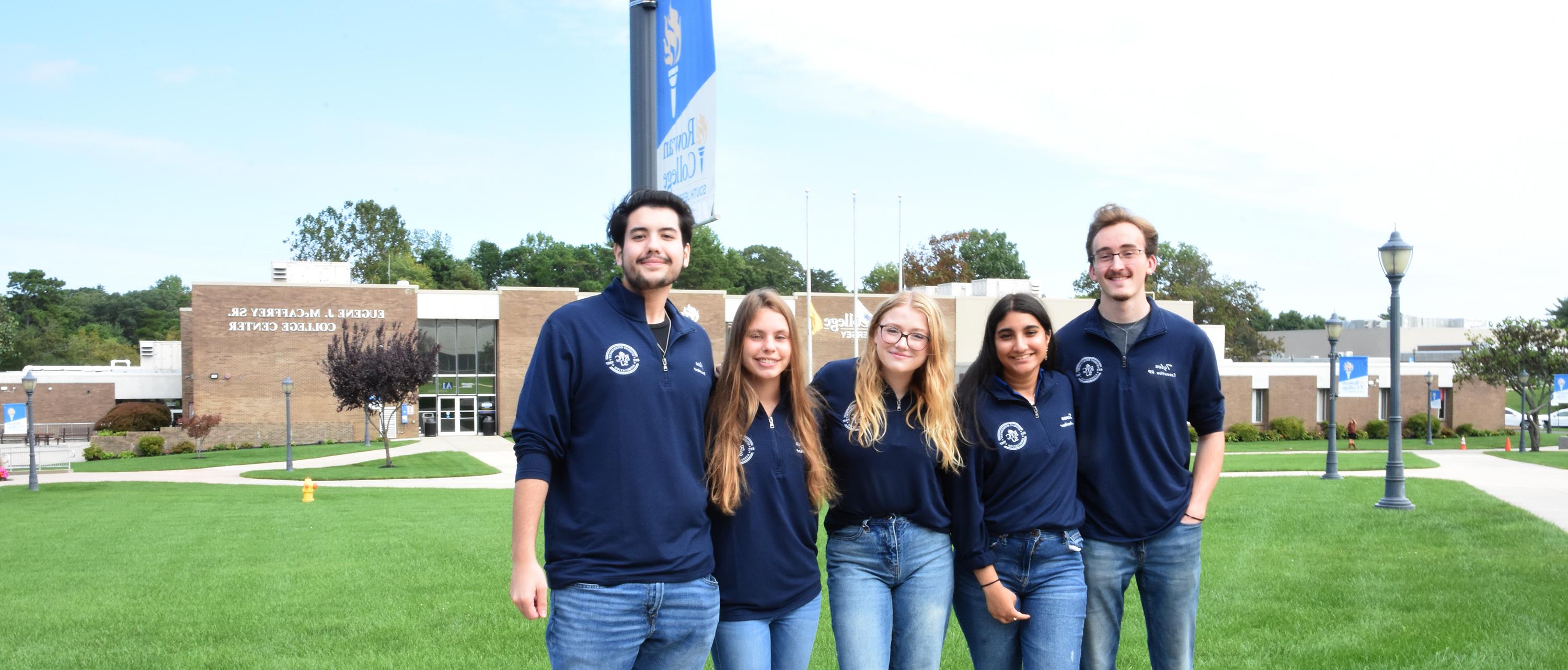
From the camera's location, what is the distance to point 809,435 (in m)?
3.55

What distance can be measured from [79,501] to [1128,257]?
23.9 m

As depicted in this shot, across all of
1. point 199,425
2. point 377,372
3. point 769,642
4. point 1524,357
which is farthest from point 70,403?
point 1524,357

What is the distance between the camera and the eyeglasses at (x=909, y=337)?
12.3 ft

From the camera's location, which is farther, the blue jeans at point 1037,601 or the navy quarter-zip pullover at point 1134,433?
the navy quarter-zip pullover at point 1134,433

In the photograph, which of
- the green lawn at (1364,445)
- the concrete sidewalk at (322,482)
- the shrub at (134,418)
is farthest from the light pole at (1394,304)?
the shrub at (134,418)

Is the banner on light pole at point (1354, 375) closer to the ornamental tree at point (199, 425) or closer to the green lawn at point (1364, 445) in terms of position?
the green lawn at point (1364, 445)

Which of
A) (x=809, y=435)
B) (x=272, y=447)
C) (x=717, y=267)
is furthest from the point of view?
(x=717, y=267)

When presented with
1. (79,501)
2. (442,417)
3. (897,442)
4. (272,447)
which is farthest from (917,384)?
(442,417)

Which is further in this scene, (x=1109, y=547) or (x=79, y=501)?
(x=79, y=501)

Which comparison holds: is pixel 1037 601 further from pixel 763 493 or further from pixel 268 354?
pixel 268 354

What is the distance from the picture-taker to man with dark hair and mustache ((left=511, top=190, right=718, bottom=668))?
312 cm

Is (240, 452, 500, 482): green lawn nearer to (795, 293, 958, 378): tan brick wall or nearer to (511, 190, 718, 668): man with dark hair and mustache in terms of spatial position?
(795, 293, 958, 378): tan brick wall

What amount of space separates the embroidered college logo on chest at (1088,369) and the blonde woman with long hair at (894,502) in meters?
0.62

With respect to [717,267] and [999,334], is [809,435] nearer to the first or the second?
[999,334]
